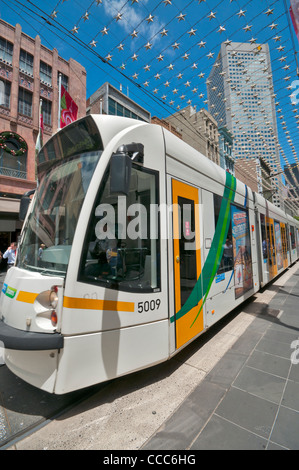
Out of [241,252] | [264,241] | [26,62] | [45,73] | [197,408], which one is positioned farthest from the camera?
[45,73]

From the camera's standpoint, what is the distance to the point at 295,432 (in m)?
1.97

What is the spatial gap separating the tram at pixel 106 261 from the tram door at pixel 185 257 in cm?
2

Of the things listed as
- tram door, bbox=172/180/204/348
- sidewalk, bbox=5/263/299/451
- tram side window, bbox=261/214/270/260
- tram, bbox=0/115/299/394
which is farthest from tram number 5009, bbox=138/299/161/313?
tram side window, bbox=261/214/270/260

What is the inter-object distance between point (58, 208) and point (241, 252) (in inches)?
173

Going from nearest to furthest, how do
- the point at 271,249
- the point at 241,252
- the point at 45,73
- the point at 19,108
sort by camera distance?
the point at 241,252
the point at 271,249
the point at 19,108
the point at 45,73

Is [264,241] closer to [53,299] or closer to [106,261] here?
[106,261]

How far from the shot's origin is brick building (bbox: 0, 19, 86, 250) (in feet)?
50.0

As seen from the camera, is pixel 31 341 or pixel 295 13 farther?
pixel 295 13

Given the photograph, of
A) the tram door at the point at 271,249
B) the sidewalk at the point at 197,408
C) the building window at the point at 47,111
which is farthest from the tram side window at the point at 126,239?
the building window at the point at 47,111

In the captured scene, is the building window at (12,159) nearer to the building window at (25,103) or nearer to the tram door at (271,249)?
the building window at (25,103)

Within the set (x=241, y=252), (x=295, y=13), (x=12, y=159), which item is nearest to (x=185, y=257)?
(x=241, y=252)

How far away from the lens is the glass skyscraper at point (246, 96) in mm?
6172

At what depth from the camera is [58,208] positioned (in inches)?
98.9

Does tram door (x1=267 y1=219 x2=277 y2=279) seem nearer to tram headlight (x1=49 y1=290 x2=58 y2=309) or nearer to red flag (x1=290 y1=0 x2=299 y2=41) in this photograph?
red flag (x1=290 y1=0 x2=299 y2=41)
